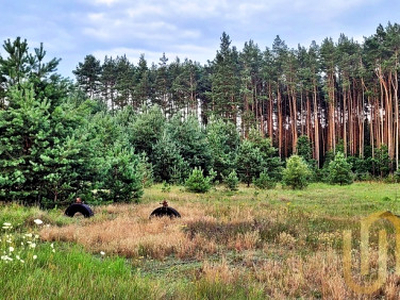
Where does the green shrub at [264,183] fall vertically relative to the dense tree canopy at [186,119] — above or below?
below

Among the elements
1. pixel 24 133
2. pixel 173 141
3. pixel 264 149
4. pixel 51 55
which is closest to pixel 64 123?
pixel 24 133

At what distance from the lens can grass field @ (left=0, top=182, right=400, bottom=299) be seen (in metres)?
3.76

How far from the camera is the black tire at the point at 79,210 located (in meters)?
9.99

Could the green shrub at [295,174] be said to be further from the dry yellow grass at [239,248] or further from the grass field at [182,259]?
the dry yellow grass at [239,248]

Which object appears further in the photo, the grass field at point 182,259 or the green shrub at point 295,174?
the green shrub at point 295,174

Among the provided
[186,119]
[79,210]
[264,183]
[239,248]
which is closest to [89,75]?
[186,119]

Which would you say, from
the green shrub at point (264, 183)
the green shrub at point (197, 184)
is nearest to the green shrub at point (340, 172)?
the green shrub at point (264, 183)

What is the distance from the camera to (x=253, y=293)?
399cm

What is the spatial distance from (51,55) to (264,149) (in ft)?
82.1

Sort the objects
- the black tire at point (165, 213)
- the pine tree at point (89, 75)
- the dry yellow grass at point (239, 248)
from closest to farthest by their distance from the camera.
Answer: the dry yellow grass at point (239, 248) → the black tire at point (165, 213) → the pine tree at point (89, 75)

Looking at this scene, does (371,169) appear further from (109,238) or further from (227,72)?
(109,238)

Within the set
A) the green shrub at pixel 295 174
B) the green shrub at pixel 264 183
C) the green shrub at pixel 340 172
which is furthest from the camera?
the green shrub at pixel 340 172

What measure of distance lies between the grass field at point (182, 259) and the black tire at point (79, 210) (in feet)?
2.38

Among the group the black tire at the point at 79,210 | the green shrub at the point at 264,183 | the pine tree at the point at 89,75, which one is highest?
the pine tree at the point at 89,75
